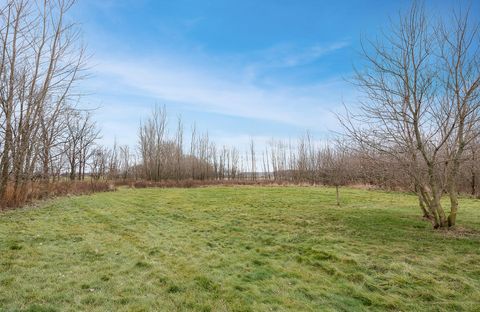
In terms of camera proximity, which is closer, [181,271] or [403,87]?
[181,271]

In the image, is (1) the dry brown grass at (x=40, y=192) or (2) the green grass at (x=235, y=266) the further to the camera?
(1) the dry brown grass at (x=40, y=192)

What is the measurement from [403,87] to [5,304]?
27.8 feet

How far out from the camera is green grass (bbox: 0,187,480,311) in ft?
9.93

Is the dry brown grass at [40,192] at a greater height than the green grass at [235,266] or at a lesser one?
greater

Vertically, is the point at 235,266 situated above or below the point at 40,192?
below

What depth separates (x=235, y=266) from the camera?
4.28 metres

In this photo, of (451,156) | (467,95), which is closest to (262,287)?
(451,156)

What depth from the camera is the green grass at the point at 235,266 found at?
3.03m

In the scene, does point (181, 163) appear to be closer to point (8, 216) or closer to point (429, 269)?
point (8, 216)

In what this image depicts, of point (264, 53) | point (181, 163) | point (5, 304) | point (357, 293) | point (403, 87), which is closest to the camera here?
point (5, 304)

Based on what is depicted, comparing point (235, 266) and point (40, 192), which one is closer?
point (235, 266)

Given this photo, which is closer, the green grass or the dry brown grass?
the green grass

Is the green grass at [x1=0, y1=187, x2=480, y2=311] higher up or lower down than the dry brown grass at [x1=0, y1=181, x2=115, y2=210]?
lower down

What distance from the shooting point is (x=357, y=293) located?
3.27m
